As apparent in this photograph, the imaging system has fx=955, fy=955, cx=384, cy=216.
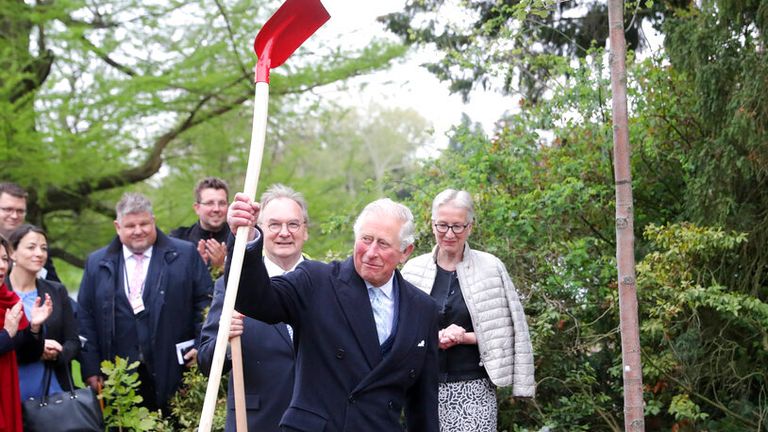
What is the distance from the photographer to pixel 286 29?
3986 mm

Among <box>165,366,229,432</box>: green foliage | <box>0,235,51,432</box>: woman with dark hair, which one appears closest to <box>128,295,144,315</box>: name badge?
<box>165,366,229,432</box>: green foliage

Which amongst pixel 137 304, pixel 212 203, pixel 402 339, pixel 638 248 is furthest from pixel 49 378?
pixel 638 248

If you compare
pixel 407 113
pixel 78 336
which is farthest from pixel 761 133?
pixel 407 113

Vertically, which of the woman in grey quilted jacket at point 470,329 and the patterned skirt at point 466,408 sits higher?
the woman in grey quilted jacket at point 470,329

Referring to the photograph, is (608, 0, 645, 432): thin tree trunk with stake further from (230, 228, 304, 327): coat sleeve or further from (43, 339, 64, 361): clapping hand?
(43, 339, 64, 361): clapping hand

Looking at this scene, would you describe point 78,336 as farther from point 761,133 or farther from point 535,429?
point 761,133

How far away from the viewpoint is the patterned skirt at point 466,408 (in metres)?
5.20

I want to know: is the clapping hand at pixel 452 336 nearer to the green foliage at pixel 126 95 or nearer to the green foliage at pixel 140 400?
the green foliage at pixel 140 400

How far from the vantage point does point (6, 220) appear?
6.58 m

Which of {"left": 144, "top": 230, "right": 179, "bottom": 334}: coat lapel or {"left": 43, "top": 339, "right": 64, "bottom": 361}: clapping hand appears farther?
{"left": 144, "top": 230, "right": 179, "bottom": 334}: coat lapel

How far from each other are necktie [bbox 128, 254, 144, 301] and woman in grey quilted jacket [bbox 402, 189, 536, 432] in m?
2.01

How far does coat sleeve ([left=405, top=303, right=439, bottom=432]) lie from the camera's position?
403cm

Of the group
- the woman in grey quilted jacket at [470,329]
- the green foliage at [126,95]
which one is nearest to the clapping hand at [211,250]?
the woman in grey quilted jacket at [470,329]

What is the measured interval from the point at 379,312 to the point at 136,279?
2.93m
